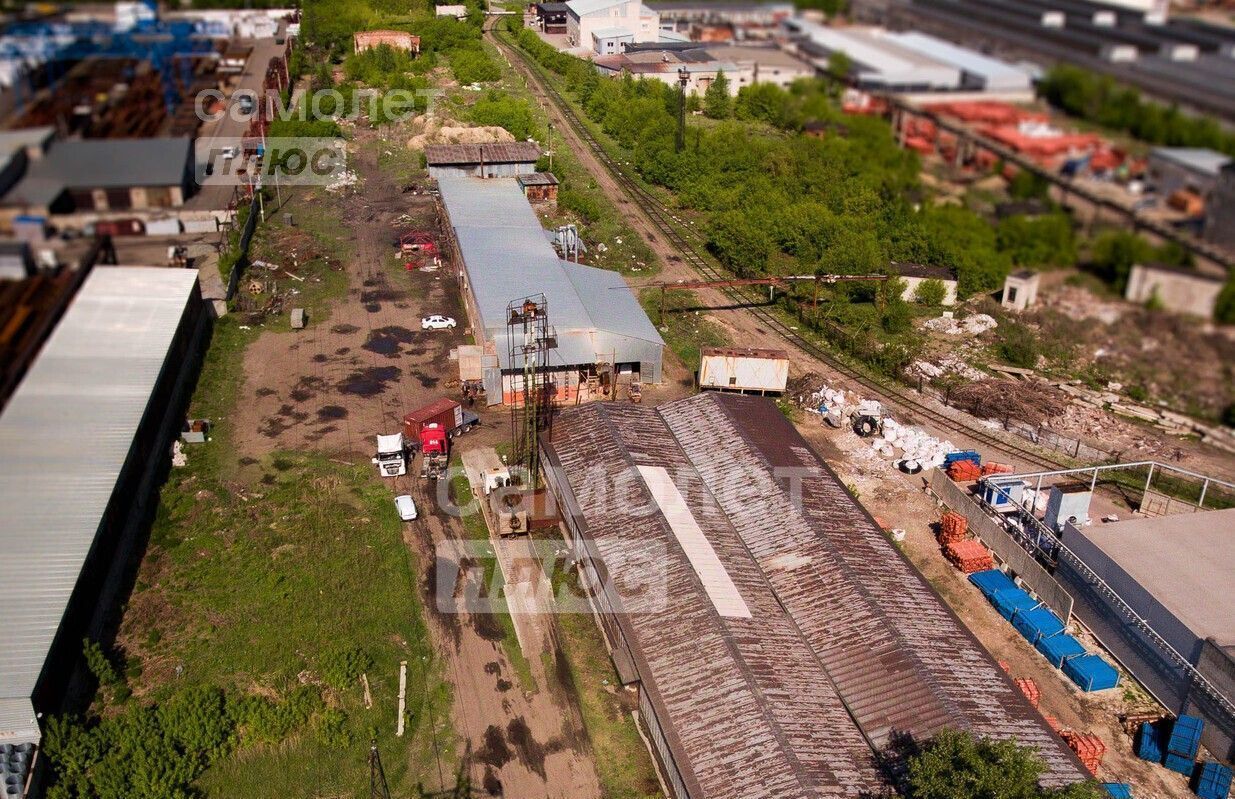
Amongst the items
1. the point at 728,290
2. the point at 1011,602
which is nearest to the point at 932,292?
the point at 728,290

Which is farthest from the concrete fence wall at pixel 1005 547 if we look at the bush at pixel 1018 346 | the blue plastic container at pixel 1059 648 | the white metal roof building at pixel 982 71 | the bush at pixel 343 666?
the white metal roof building at pixel 982 71

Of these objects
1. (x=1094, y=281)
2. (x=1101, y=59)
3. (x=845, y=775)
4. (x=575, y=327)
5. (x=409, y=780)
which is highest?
(x=1101, y=59)

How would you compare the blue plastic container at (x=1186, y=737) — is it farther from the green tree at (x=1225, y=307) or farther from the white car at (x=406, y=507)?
the white car at (x=406, y=507)

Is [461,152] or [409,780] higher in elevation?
[461,152]

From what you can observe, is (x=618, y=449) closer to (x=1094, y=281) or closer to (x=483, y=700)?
(x=483, y=700)

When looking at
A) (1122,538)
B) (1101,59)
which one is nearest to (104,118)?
(1101,59)

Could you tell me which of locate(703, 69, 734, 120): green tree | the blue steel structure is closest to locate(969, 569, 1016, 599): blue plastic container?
the blue steel structure
